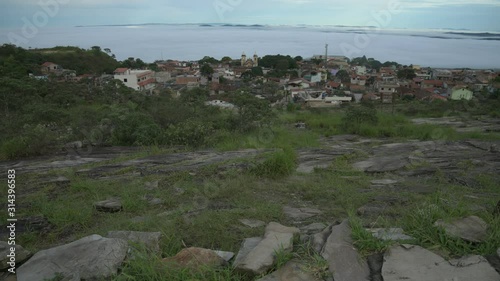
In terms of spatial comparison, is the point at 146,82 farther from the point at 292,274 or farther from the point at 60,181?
the point at 292,274

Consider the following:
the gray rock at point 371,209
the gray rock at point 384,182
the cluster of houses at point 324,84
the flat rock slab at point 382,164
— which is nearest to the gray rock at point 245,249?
the gray rock at point 371,209

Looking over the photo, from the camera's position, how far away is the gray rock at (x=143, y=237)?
2.60m

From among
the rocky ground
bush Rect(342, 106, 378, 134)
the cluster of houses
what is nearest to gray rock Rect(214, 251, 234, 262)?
the rocky ground

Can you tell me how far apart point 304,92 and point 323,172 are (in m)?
17.1

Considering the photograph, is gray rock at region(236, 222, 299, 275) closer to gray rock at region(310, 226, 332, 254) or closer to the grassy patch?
gray rock at region(310, 226, 332, 254)

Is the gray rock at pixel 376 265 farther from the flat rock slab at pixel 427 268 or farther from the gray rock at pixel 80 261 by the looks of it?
the gray rock at pixel 80 261

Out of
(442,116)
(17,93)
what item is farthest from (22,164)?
(442,116)

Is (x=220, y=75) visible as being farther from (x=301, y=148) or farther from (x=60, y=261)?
(x=60, y=261)

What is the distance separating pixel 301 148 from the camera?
7.07 m

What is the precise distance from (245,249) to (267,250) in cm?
23

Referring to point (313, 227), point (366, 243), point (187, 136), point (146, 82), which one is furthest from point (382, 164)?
point (146, 82)

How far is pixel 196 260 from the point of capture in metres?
2.32

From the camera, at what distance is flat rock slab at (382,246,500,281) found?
2004 mm

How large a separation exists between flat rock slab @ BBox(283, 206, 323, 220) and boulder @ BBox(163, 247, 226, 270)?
1.28m
